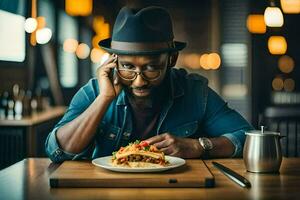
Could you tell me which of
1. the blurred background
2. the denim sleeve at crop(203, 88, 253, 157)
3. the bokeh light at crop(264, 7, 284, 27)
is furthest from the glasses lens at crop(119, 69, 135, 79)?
the blurred background

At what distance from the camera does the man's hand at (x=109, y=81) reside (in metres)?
2.27

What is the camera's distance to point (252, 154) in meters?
1.92

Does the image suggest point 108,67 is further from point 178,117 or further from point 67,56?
point 67,56


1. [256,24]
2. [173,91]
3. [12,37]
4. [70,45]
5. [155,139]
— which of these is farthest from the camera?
[70,45]

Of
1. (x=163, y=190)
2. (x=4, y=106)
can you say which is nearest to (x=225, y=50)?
(x=4, y=106)

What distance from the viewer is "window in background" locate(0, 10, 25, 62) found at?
5.66 meters

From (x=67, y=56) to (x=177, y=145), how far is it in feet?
24.1

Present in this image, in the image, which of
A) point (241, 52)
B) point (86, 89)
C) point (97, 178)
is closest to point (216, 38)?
point (241, 52)

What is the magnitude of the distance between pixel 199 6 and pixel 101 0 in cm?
161

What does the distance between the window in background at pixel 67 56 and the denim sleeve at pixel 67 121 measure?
6317mm

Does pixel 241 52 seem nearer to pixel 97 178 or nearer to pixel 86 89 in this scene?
pixel 86 89

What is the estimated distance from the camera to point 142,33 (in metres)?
2.24

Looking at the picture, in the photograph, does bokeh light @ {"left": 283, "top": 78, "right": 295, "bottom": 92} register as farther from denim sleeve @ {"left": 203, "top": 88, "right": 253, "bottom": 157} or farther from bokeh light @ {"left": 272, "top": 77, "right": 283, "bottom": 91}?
denim sleeve @ {"left": 203, "top": 88, "right": 253, "bottom": 157}

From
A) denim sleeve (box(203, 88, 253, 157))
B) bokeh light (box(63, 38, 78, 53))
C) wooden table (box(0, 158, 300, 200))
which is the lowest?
wooden table (box(0, 158, 300, 200))
